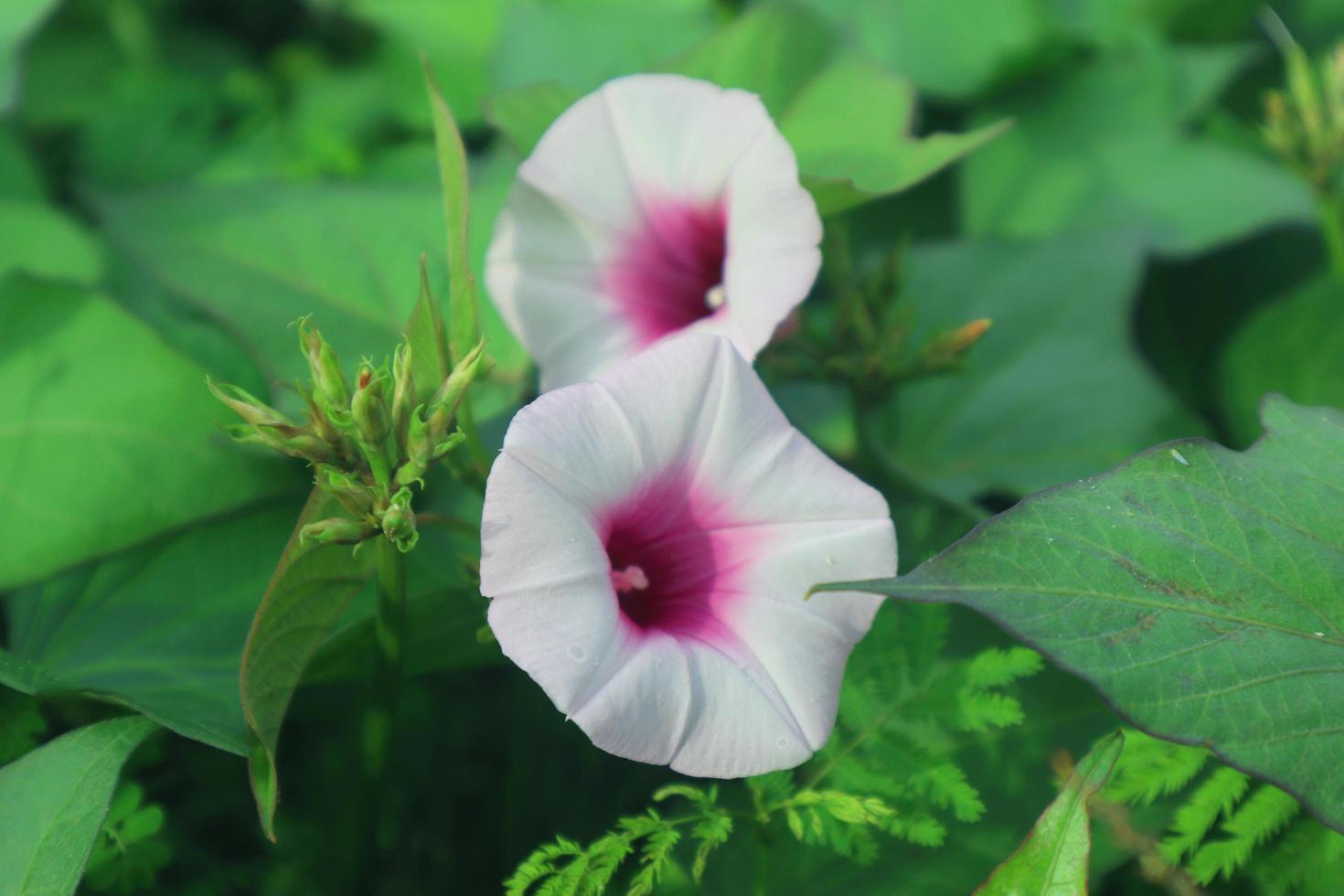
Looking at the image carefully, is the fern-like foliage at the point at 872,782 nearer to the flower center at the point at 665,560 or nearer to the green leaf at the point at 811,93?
the flower center at the point at 665,560

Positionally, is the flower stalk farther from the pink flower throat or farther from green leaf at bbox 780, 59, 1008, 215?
the pink flower throat

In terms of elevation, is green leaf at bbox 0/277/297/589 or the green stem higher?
the green stem

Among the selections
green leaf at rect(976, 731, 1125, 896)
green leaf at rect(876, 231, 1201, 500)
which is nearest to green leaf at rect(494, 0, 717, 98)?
green leaf at rect(876, 231, 1201, 500)

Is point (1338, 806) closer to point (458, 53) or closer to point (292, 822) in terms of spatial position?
point (292, 822)

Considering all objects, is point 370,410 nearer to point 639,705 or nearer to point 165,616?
point 639,705

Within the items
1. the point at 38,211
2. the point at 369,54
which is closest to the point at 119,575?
the point at 38,211

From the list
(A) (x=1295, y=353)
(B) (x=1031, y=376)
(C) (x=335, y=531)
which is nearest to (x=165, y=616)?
(C) (x=335, y=531)
